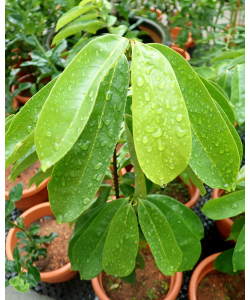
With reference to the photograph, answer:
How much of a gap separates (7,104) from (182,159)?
5.34 feet

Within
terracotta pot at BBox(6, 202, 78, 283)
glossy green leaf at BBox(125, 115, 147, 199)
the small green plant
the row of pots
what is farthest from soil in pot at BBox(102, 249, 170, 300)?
glossy green leaf at BBox(125, 115, 147, 199)

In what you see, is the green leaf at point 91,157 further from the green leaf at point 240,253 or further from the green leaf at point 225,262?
the green leaf at point 225,262

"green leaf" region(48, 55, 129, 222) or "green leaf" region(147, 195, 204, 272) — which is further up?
"green leaf" region(48, 55, 129, 222)

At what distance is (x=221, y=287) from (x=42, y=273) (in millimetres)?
787

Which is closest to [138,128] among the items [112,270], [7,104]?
[112,270]

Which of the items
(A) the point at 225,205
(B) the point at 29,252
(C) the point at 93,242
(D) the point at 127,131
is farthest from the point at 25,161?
(B) the point at 29,252

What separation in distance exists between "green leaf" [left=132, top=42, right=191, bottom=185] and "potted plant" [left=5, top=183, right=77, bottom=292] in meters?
0.76

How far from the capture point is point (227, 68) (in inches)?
40.2

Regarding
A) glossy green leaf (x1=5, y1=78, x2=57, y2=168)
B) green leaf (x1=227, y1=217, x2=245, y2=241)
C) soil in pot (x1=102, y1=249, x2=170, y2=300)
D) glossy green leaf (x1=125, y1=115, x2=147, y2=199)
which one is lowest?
soil in pot (x1=102, y1=249, x2=170, y2=300)

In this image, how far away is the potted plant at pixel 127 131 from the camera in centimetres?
36

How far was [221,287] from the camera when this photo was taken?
44.0 inches

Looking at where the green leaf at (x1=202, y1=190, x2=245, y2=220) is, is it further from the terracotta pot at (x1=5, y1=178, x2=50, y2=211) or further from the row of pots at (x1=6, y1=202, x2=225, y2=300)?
the terracotta pot at (x1=5, y1=178, x2=50, y2=211)

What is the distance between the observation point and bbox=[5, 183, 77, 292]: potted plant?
0.96 metres

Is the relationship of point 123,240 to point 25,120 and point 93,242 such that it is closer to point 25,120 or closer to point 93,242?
point 93,242
